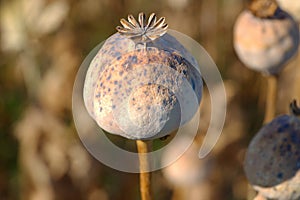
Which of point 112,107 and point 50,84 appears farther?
point 50,84

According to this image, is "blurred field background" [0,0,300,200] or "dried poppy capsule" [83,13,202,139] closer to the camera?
"dried poppy capsule" [83,13,202,139]

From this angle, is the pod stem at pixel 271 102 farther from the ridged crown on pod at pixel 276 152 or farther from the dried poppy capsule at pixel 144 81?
the dried poppy capsule at pixel 144 81

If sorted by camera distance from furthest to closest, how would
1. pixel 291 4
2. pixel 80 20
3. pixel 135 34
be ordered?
pixel 80 20
pixel 291 4
pixel 135 34

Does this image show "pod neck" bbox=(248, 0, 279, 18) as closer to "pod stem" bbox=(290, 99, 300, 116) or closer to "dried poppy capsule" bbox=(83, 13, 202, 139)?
"pod stem" bbox=(290, 99, 300, 116)

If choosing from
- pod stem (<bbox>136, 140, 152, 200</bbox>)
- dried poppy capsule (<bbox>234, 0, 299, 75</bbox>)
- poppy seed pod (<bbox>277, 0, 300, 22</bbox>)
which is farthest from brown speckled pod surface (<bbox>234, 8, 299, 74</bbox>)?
pod stem (<bbox>136, 140, 152, 200</bbox>)

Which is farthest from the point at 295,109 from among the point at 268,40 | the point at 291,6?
the point at 291,6

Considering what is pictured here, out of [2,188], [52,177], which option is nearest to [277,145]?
[52,177]

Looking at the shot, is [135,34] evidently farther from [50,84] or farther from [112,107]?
[50,84]

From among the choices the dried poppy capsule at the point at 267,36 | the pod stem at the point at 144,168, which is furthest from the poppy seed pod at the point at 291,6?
the pod stem at the point at 144,168
